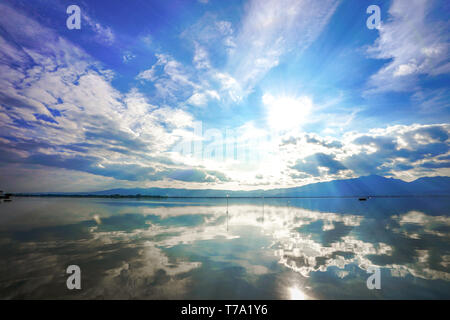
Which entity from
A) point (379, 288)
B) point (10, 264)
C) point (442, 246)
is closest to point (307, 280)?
point (379, 288)

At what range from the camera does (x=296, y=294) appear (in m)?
8.48

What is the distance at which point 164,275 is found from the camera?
10.5 meters

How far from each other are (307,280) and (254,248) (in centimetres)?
670

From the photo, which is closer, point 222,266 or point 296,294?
point 296,294

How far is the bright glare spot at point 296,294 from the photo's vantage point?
8.17 m

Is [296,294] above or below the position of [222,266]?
above

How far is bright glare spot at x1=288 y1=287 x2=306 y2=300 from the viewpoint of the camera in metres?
8.17

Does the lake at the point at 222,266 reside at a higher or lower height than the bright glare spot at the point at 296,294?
lower

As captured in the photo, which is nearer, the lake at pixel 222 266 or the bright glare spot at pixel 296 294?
the bright glare spot at pixel 296 294

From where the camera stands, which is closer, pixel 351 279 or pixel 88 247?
pixel 351 279
